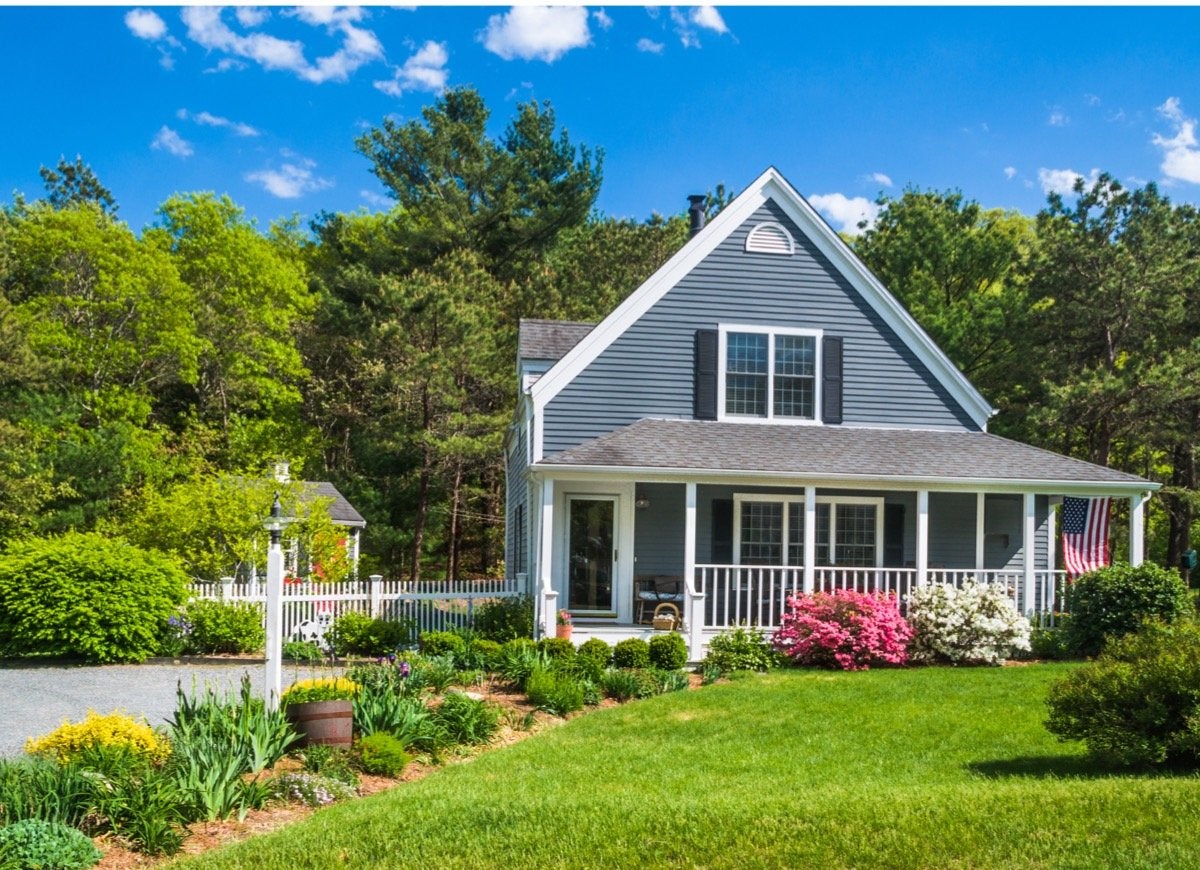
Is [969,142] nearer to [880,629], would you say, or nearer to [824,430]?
[824,430]

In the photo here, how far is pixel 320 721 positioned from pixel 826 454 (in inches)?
391

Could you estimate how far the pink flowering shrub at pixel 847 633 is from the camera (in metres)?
15.1

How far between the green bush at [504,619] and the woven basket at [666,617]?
1938 mm

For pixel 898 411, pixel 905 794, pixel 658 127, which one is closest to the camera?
pixel 905 794

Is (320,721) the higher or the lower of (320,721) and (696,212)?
the lower

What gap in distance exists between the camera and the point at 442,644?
15.1 m

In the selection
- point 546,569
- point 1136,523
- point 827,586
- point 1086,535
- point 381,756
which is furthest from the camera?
point 827,586

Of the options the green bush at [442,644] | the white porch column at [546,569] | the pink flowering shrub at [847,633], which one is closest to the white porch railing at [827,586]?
the pink flowering shrub at [847,633]

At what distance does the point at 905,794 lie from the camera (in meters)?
7.56

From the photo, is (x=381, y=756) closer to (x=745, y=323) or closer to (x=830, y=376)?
(x=745, y=323)

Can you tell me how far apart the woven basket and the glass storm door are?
109 cm

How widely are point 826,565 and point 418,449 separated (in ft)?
51.1

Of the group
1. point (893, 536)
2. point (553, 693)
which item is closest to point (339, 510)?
point (893, 536)

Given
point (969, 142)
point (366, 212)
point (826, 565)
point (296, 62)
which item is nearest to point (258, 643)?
point (826, 565)
